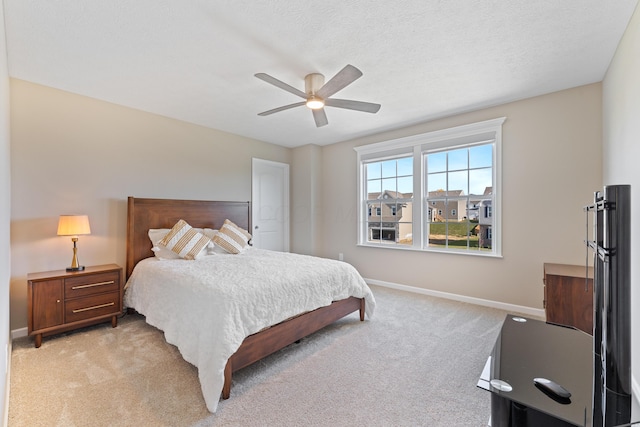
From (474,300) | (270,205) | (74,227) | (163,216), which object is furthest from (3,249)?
(474,300)

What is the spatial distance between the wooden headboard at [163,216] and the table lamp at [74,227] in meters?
0.52

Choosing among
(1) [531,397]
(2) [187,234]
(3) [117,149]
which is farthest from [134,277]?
(1) [531,397]

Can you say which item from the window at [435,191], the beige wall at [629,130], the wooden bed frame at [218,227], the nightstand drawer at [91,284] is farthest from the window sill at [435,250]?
the nightstand drawer at [91,284]

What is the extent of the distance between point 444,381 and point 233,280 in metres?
1.77

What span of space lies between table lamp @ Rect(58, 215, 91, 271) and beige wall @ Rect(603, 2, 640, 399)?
183 inches

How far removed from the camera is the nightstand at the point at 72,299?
2.60 meters

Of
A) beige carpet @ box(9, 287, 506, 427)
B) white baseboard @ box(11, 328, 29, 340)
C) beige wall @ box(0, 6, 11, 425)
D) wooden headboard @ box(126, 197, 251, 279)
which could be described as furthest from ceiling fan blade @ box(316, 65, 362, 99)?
white baseboard @ box(11, 328, 29, 340)

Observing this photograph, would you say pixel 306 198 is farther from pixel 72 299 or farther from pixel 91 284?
pixel 72 299

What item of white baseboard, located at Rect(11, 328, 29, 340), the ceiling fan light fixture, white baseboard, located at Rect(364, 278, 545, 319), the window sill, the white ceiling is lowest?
white baseboard, located at Rect(11, 328, 29, 340)

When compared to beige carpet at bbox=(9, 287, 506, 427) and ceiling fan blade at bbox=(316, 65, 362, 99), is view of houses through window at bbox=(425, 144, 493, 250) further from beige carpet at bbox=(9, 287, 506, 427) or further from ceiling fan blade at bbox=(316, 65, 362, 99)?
ceiling fan blade at bbox=(316, 65, 362, 99)

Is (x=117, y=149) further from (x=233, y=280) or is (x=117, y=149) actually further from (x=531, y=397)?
(x=531, y=397)

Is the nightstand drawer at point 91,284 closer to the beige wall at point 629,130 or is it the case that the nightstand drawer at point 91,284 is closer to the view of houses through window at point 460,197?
the view of houses through window at point 460,197

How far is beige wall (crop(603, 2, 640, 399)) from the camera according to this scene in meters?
1.90

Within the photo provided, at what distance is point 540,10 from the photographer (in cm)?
193
